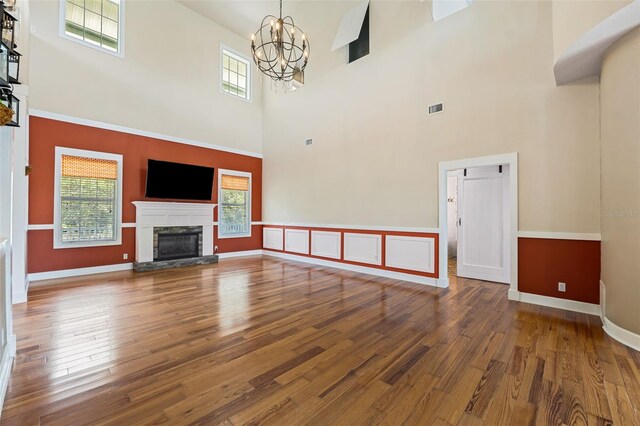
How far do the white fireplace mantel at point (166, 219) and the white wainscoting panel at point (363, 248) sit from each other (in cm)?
352

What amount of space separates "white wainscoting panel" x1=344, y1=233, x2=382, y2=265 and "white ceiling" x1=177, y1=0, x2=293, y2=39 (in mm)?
5401

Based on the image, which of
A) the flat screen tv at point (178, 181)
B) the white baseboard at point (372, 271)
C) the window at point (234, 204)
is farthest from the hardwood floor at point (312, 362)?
the window at point (234, 204)

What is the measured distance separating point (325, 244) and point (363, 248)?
41.7 inches

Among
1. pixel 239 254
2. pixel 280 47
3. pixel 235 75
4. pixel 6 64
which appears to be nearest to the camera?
pixel 6 64

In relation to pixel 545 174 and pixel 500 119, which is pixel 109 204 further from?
pixel 545 174

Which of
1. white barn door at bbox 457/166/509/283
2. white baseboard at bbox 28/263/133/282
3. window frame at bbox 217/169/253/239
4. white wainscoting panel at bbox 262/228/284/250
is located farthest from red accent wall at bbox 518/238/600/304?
white baseboard at bbox 28/263/133/282

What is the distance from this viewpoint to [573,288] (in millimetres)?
3541

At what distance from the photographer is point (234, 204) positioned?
7801 millimetres

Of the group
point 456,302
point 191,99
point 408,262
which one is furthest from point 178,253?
point 456,302

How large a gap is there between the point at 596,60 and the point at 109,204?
8011 millimetres

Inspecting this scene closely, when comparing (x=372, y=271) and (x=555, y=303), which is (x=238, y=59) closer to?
(x=372, y=271)

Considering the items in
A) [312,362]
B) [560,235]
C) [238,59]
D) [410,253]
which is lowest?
[312,362]

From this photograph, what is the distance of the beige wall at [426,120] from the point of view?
3625 millimetres

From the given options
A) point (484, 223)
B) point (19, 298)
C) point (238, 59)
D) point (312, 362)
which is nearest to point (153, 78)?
point (238, 59)
